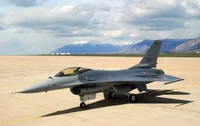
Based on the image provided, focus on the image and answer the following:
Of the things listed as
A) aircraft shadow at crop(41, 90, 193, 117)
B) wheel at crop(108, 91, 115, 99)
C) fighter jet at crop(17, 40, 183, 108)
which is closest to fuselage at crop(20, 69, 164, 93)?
fighter jet at crop(17, 40, 183, 108)

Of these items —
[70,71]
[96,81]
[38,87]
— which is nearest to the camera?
[38,87]

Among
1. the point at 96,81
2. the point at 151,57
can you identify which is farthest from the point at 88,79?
the point at 151,57

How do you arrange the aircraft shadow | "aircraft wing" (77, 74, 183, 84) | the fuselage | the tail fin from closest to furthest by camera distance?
the fuselage < the aircraft shadow < "aircraft wing" (77, 74, 183, 84) < the tail fin

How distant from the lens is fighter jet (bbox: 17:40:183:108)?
11.9 metres

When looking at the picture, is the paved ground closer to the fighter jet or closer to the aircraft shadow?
the aircraft shadow

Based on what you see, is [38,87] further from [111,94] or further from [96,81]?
[111,94]

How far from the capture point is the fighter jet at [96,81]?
11.9m

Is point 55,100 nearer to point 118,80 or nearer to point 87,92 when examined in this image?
point 87,92

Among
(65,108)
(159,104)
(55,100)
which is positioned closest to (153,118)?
(159,104)

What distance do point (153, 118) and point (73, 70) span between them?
4913mm

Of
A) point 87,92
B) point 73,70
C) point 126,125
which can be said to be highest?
point 73,70

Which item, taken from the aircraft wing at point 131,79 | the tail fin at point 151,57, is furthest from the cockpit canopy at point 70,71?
the tail fin at point 151,57

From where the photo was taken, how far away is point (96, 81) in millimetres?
12898

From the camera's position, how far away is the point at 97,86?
13.0 metres
